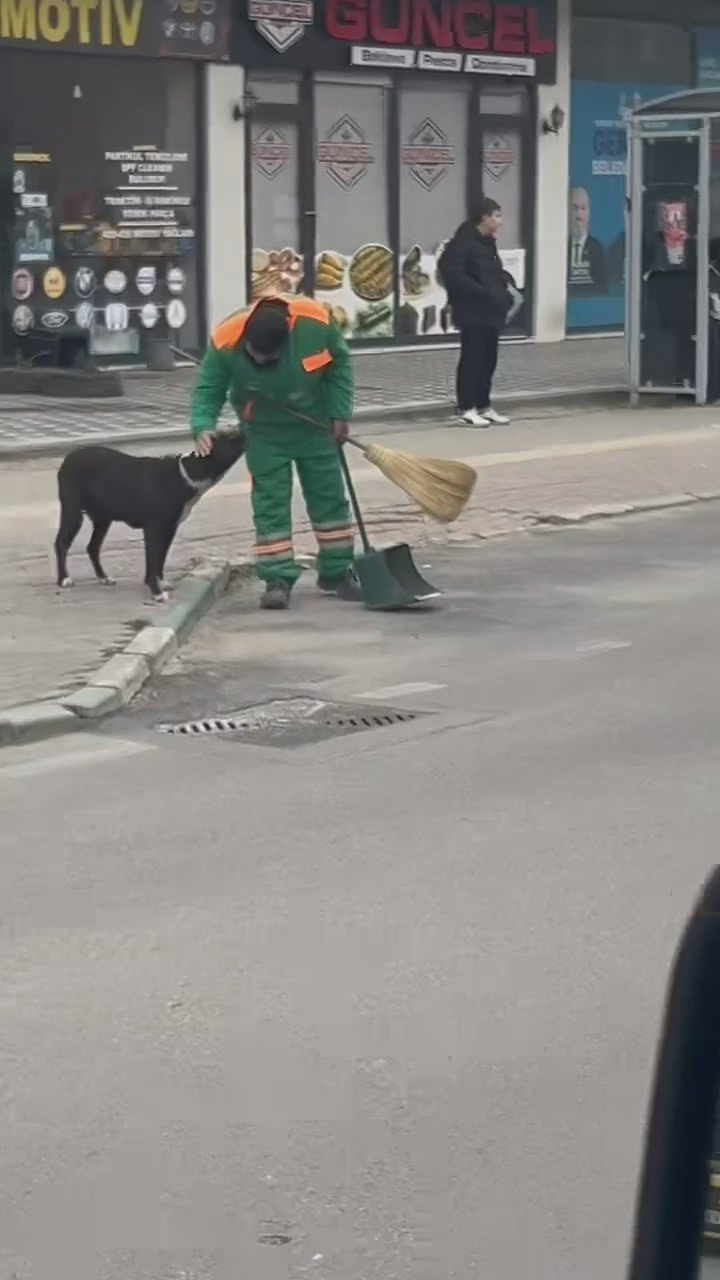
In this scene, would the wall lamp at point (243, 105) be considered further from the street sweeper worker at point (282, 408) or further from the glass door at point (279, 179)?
the street sweeper worker at point (282, 408)

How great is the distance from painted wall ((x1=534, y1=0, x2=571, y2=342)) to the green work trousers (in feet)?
57.2

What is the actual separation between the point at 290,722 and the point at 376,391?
13109 mm

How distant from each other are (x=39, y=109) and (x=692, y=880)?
695 inches

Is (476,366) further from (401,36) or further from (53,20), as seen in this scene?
(401,36)

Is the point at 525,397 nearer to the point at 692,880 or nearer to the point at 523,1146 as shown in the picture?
the point at 692,880

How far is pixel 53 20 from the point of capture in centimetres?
2225

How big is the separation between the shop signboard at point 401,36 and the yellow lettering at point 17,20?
2.74 m

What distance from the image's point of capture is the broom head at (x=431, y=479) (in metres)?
11.5

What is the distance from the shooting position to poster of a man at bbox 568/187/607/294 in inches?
1142

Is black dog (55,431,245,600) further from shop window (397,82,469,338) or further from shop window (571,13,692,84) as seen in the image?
shop window (571,13,692,84)

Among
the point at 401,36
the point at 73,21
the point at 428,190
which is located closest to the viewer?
the point at 73,21

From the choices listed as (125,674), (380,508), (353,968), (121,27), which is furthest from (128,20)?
(353,968)

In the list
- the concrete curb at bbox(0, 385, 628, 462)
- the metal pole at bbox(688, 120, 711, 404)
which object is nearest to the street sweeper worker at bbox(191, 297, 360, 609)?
the concrete curb at bbox(0, 385, 628, 462)

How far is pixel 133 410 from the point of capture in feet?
64.5
